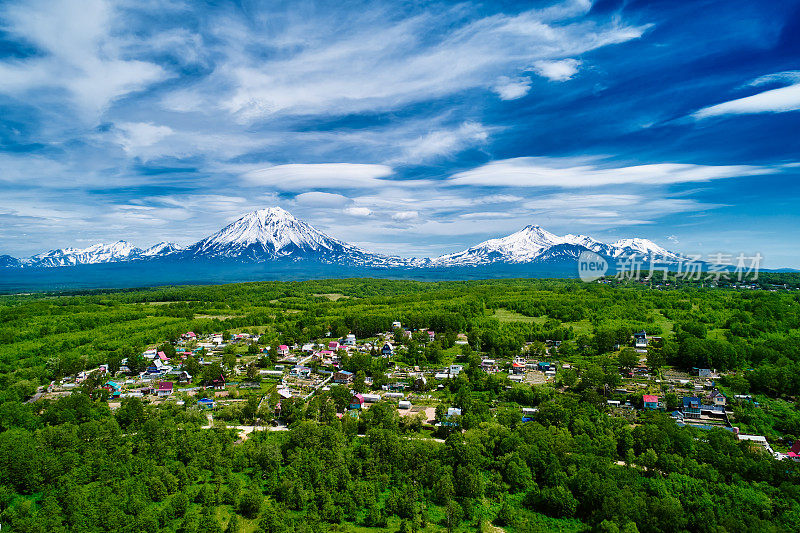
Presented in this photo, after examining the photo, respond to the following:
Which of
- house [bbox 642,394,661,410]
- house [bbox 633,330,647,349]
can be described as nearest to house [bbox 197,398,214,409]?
house [bbox 642,394,661,410]

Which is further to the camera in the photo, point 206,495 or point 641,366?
point 641,366

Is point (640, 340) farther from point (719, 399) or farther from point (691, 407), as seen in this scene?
point (691, 407)

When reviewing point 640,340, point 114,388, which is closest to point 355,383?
point 114,388

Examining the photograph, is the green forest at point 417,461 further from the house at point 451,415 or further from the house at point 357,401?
the house at point 357,401

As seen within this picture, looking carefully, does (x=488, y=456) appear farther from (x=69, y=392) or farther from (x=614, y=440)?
(x=69, y=392)

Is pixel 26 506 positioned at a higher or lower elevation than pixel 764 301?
lower

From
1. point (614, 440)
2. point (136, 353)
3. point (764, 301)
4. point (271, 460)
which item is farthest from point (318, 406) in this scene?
point (764, 301)
